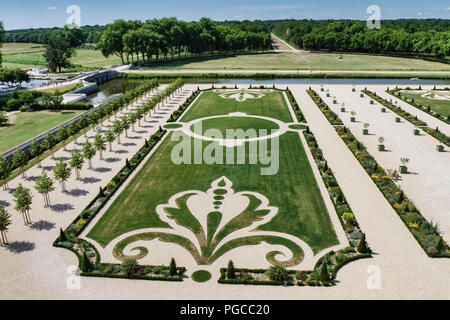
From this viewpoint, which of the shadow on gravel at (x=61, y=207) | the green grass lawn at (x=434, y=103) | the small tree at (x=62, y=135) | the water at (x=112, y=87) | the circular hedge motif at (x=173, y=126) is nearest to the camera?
the shadow on gravel at (x=61, y=207)

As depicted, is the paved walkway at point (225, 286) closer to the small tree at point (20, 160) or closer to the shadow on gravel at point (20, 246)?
the shadow on gravel at point (20, 246)

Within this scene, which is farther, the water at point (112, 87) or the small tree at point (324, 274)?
the water at point (112, 87)

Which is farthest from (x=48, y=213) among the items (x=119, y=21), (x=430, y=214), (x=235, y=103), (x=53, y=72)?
(x=119, y=21)

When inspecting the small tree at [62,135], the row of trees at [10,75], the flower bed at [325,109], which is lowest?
the small tree at [62,135]

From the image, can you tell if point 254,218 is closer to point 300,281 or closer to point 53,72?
point 300,281

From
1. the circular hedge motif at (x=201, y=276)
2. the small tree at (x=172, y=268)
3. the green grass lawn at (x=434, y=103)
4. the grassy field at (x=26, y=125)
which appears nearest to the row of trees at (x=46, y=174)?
the grassy field at (x=26, y=125)

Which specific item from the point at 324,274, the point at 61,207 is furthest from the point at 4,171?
the point at 324,274
